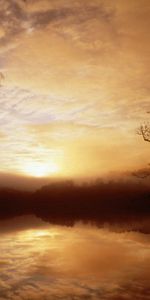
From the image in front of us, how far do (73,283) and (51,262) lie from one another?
4.22m

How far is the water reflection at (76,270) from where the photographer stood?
12023mm

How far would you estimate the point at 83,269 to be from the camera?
50.6 ft

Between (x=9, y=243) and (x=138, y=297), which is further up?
(x=9, y=243)

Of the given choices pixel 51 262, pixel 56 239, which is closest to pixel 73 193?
pixel 56 239

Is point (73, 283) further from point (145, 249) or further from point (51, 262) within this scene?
point (145, 249)

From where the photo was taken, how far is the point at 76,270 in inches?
601

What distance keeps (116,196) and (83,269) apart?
Result: 415ft

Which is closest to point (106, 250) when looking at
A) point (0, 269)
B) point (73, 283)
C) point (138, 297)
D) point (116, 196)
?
point (0, 269)

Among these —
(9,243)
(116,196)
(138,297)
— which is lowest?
(138,297)

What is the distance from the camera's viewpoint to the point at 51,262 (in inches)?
681

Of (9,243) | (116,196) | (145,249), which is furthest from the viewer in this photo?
(116,196)

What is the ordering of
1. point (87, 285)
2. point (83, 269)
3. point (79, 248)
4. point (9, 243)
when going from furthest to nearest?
point (9, 243) < point (79, 248) < point (83, 269) < point (87, 285)

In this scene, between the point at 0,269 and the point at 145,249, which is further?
the point at 145,249

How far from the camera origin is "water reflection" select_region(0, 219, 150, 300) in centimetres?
1202
